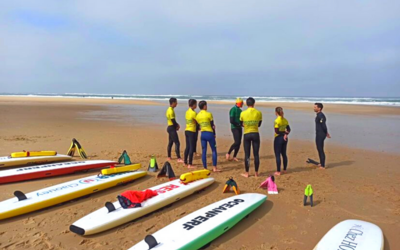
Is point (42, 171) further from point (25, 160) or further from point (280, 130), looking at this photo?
point (280, 130)

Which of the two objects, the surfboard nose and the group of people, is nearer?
the surfboard nose

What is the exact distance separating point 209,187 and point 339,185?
295 centimetres

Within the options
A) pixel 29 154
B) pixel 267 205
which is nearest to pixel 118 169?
pixel 29 154

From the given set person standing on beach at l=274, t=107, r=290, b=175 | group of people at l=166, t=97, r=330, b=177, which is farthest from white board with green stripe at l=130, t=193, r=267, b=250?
person standing on beach at l=274, t=107, r=290, b=175

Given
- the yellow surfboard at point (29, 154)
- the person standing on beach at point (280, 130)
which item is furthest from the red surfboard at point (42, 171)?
the person standing on beach at point (280, 130)

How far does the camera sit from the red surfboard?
574 centimetres

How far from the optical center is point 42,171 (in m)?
6.07

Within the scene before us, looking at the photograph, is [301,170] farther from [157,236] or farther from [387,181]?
[157,236]

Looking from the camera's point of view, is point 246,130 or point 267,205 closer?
point 267,205

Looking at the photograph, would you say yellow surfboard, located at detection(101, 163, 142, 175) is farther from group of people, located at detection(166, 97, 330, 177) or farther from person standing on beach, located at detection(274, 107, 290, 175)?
person standing on beach, located at detection(274, 107, 290, 175)

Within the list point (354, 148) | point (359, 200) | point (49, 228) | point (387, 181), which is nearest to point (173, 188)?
point (49, 228)

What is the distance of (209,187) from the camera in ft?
18.8

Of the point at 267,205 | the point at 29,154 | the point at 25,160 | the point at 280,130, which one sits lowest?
the point at 267,205

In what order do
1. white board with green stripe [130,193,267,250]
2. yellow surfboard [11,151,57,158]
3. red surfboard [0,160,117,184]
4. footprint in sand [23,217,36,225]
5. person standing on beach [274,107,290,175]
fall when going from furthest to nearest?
1. yellow surfboard [11,151,57,158]
2. person standing on beach [274,107,290,175]
3. red surfboard [0,160,117,184]
4. footprint in sand [23,217,36,225]
5. white board with green stripe [130,193,267,250]
